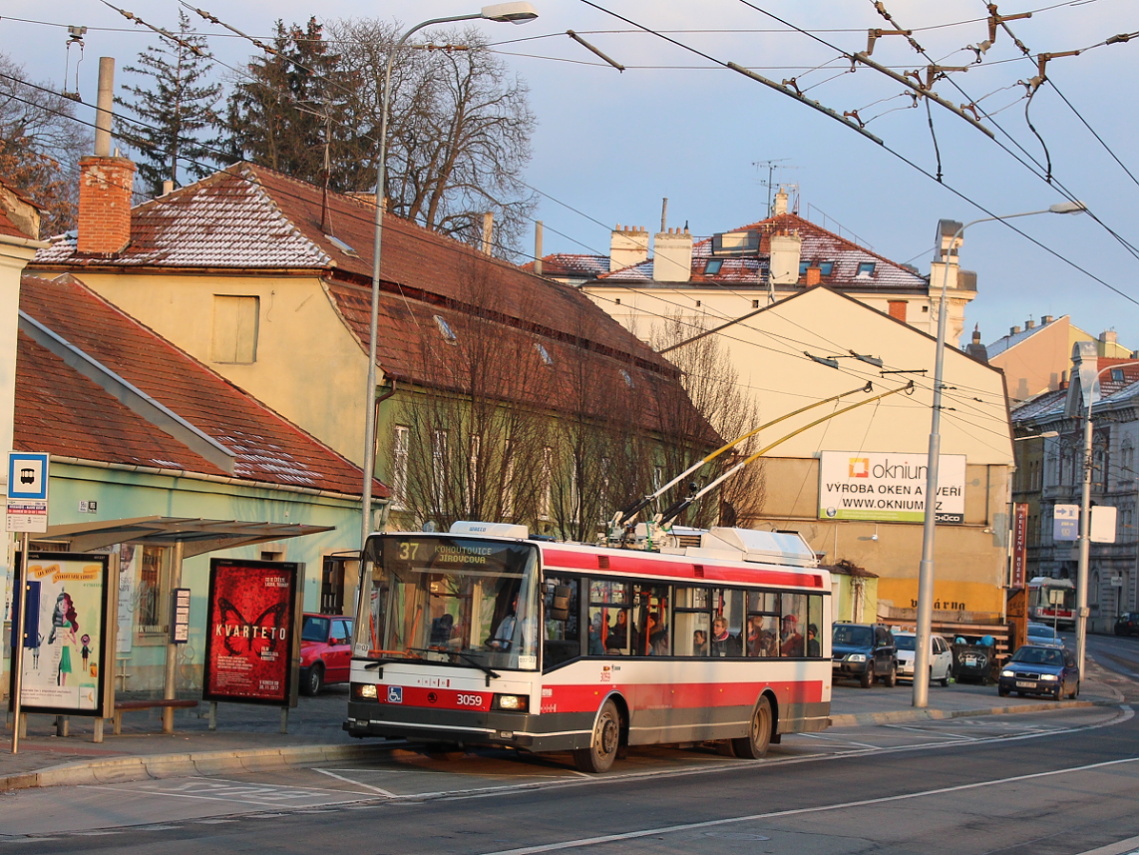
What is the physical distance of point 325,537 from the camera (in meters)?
29.2

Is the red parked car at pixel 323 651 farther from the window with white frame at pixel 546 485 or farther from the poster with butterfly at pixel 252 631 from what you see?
the poster with butterfly at pixel 252 631

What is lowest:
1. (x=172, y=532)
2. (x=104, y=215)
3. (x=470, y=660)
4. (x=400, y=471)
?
(x=470, y=660)

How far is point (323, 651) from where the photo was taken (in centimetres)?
2614

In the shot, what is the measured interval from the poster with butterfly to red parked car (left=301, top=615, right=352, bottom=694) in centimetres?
760

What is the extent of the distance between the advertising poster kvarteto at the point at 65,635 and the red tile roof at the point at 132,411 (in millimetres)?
6066

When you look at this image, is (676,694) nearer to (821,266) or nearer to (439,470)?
(439,470)

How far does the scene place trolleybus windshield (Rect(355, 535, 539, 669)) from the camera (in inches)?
628

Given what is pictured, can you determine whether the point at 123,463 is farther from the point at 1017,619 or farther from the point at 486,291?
the point at 1017,619

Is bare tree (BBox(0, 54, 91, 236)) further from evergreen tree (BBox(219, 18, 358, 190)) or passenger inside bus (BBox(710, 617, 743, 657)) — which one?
passenger inside bus (BBox(710, 617, 743, 657))

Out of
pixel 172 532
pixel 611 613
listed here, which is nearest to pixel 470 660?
pixel 611 613

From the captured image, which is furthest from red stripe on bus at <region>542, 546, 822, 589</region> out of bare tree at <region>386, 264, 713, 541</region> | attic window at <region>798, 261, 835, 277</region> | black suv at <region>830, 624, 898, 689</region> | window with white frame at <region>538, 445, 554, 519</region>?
attic window at <region>798, 261, 835, 277</region>

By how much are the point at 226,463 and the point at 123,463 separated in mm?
2728

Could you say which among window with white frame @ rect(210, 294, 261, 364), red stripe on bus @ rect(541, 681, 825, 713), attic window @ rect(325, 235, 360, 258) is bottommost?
red stripe on bus @ rect(541, 681, 825, 713)

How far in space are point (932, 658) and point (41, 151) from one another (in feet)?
99.7
